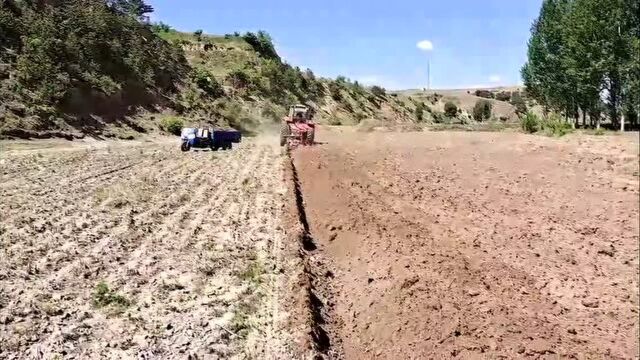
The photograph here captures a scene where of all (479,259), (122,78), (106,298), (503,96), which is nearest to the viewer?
(106,298)

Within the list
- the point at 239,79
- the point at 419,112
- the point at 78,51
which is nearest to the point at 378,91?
the point at 419,112

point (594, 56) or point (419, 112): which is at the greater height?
point (594, 56)

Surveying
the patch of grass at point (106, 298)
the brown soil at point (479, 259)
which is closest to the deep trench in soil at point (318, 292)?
the brown soil at point (479, 259)

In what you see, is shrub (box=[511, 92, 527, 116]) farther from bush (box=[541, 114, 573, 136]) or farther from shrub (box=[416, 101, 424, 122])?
bush (box=[541, 114, 573, 136])

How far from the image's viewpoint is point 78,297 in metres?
8.56

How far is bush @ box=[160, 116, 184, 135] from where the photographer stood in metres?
44.4

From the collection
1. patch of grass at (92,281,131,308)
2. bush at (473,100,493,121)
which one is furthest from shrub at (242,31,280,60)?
patch of grass at (92,281,131,308)

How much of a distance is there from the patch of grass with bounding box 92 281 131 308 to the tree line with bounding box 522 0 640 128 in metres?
34.6

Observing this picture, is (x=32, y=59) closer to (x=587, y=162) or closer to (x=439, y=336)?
(x=587, y=162)

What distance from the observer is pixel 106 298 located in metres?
8.52

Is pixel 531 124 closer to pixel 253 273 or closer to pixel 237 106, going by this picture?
pixel 237 106

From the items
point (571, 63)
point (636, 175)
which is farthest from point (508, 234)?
point (571, 63)

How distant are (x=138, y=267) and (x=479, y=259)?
5327 millimetres

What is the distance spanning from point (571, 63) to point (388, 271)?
39213 mm
